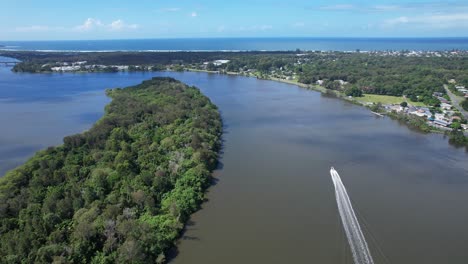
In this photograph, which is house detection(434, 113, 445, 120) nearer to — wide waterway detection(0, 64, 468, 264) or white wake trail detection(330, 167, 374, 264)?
wide waterway detection(0, 64, 468, 264)

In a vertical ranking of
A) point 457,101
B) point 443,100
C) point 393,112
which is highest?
point 443,100

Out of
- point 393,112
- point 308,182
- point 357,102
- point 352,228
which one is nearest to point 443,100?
point 393,112

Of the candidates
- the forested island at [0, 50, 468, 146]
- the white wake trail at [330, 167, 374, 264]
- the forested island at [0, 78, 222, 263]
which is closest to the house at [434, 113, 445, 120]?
the forested island at [0, 50, 468, 146]

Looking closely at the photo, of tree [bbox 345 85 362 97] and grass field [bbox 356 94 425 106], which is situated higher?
tree [bbox 345 85 362 97]

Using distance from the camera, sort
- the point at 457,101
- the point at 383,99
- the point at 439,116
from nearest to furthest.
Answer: the point at 439,116, the point at 457,101, the point at 383,99

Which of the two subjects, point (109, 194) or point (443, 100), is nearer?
point (109, 194)

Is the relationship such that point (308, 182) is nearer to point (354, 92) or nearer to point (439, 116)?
point (439, 116)
